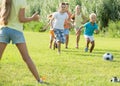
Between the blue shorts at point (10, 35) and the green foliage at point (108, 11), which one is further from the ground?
the blue shorts at point (10, 35)

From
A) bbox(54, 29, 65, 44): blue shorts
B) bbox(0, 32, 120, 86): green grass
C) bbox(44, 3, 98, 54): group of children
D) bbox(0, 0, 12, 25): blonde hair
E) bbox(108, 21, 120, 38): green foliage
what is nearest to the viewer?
bbox(0, 0, 12, 25): blonde hair

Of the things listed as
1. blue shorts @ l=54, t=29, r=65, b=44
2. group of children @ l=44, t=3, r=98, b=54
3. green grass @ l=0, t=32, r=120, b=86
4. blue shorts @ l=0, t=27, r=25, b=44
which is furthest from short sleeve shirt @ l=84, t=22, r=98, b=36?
blue shorts @ l=0, t=27, r=25, b=44

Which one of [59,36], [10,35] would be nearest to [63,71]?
[10,35]

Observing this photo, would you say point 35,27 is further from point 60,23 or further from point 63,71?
point 63,71

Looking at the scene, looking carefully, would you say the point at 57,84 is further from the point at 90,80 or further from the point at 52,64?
the point at 52,64

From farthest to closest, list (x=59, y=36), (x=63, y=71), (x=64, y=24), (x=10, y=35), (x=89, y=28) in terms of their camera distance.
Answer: (x=64, y=24) < (x=89, y=28) < (x=59, y=36) < (x=63, y=71) < (x=10, y=35)

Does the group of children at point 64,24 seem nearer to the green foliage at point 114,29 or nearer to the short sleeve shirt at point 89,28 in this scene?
the short sleeve shirt at point 89,28

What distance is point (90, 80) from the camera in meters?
9.66

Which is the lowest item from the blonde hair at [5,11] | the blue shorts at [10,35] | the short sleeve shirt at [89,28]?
the short sleeve shirt at [89,28]

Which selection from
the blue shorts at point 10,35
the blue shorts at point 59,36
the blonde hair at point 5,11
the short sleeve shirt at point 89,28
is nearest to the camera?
the blonde hair at point 5,11

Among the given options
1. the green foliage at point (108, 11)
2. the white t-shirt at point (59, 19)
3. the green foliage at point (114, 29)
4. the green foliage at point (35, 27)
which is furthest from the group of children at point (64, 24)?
the green foliage at point (35, 27)

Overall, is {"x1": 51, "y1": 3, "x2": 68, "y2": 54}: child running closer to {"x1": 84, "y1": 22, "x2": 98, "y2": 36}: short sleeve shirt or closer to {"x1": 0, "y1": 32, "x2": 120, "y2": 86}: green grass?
{"x1": 0, "y1": 32, "x2": 120, "y2": 86}: green grass

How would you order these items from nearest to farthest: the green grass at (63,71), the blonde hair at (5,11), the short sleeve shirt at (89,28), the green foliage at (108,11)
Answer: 1. the blonde hair at (5,11)
2. the green grass at (63,71)
3. the short sleeve shirt at (89,28)
4. the green foliage at (108,11)

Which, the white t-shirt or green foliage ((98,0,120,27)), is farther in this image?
green foliage ((98,0,120,27))
